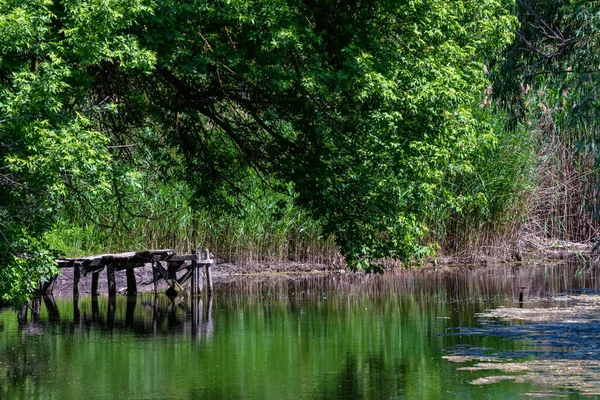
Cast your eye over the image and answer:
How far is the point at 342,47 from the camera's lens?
16938mm

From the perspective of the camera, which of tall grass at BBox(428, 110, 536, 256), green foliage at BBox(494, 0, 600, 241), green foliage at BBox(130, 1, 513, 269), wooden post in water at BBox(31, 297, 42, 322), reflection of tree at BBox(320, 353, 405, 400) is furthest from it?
tall grass at BBox(428, 110, 536, 256)

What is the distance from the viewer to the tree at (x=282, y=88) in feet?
44.4

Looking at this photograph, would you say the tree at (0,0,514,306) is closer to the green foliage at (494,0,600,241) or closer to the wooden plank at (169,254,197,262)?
the green foliage at (494,0,600,241)

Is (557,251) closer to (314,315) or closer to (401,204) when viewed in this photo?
(314,315)

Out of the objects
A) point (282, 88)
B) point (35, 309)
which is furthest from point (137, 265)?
point (282, 88)

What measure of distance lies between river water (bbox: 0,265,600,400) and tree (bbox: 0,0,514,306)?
175 centimetres

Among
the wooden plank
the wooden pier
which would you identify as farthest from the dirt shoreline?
the wooden plank

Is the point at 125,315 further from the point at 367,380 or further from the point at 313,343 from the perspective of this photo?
the point at 367,380

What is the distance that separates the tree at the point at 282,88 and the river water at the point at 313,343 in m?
1.75

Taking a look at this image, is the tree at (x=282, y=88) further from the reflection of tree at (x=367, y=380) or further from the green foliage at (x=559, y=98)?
the reflection of tree at (x=367, y=380)

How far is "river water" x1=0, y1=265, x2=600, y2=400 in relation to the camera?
13734 mm

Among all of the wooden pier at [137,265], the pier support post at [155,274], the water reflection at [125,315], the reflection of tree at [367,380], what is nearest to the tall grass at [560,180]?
the wooden pier at [137,265]

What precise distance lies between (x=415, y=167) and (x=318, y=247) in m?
14.3

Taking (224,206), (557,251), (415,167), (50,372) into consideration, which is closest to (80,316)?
(224,206)
